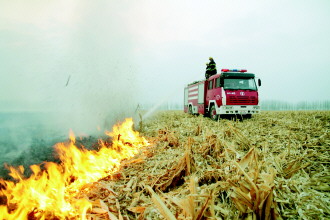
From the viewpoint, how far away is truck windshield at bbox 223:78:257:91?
1484cm

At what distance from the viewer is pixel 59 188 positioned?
4387 mm

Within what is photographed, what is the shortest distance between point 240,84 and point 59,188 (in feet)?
45.0

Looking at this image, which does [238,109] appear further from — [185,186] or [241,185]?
[241,185]

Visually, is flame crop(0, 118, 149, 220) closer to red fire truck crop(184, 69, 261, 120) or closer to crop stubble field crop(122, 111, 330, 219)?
crop stubble field crop(122, 111, 330, 219)

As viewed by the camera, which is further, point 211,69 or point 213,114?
point 211,69

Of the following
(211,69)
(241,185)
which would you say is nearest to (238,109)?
(211,69)

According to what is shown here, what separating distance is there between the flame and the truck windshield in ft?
33.6

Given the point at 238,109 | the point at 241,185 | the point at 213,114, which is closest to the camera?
the point at 241,185

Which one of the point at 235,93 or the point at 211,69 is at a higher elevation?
the point at 211,69

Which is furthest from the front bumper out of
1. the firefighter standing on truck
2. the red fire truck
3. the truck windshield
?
the firefighter standing on truck

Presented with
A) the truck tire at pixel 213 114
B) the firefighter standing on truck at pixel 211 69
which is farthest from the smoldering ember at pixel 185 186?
the firefighter standing on truck at pixel 211 69

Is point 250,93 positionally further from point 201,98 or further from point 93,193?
point 93,193

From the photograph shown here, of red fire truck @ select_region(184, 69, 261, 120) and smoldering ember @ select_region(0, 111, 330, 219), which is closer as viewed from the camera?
smoldering ember @ select_region(0, 111, 330, 219)

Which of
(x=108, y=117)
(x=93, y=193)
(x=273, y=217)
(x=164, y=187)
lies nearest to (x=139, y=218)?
(x=164, y=187)
